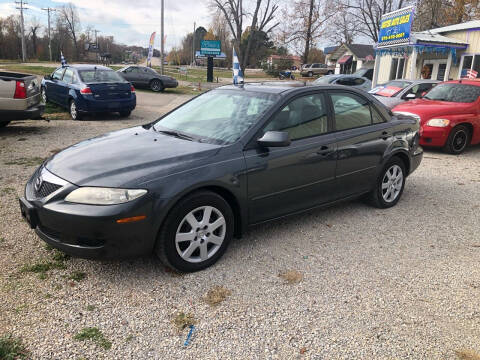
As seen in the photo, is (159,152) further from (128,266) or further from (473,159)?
(473,159)

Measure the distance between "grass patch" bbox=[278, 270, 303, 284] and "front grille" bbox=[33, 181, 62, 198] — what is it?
1.99 m

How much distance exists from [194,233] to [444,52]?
2080cm

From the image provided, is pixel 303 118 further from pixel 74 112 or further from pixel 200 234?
pixel 74 112

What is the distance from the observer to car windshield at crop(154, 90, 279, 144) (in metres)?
3.84

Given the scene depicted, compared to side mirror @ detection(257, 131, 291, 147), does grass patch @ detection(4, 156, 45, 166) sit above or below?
below

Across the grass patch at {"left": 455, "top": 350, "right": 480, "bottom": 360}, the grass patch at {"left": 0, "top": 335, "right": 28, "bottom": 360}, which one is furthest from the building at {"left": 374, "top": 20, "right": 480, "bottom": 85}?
the grass patch at {"left": 0, "top": 335, "right": 28, "bottom": 360}

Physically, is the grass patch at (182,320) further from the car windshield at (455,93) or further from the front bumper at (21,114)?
the car windshield at (455,93)

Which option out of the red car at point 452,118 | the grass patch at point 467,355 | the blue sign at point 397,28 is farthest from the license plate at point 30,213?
the blue sign at point 397,28

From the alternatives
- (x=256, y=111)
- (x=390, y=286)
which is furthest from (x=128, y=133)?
(x=390, y=286)

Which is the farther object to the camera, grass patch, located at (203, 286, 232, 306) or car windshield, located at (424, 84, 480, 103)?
car windshield, located at (424, 84, 480, 103)

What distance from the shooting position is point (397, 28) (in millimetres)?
19531

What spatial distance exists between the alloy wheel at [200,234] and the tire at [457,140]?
276 inches

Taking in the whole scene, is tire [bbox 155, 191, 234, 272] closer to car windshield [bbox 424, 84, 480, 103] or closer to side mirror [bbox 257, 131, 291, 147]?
side mirror [bbox 257, 131, 291, 147]

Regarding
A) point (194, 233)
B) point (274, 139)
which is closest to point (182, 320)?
point (194, 233)
